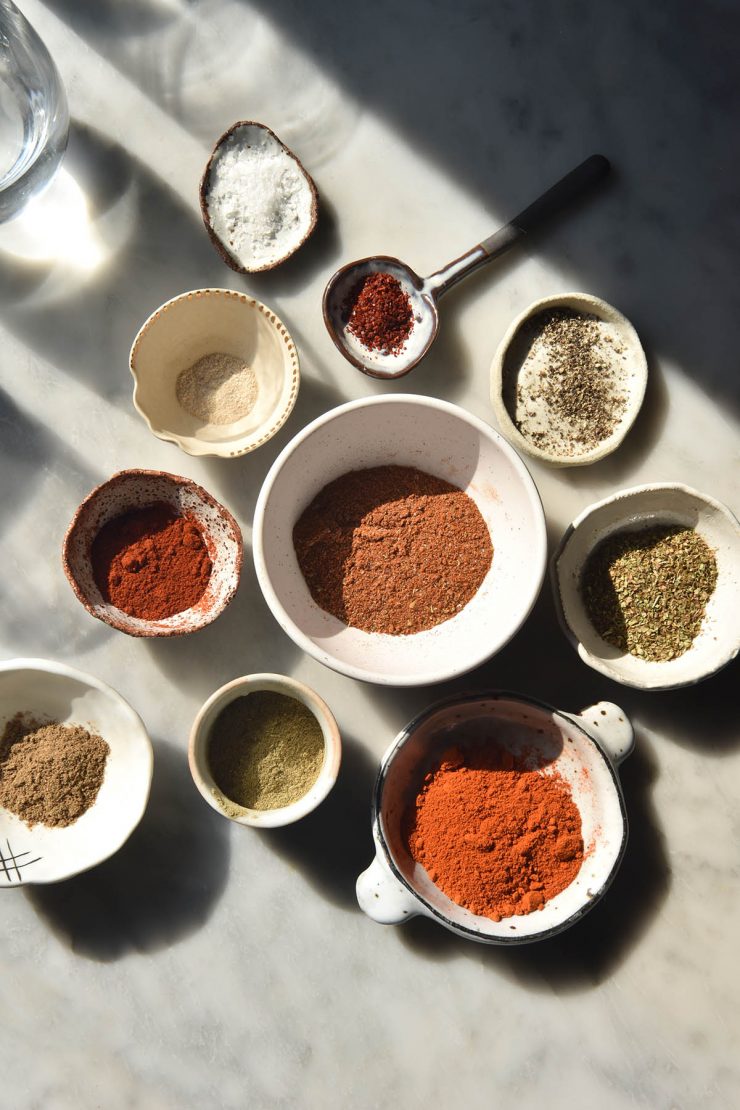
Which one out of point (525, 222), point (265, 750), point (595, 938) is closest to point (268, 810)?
point (265, 750)

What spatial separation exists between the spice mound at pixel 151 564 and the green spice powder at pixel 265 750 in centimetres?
25

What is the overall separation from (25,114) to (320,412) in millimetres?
835

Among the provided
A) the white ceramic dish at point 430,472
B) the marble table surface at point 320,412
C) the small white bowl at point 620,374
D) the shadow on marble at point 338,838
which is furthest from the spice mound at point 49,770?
the small white bowl at point 620,374

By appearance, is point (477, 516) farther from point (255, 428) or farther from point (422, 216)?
point (422, 216)

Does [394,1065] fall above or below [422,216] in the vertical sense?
below

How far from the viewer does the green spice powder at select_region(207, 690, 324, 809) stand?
5.57 ft

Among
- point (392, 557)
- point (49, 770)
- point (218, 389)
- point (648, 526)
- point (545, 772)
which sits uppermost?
point (218, 389)

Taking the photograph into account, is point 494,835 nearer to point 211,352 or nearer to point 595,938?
point 595,938

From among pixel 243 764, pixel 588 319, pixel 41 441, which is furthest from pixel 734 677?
pixel 41 441

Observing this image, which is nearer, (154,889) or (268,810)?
(268,810)

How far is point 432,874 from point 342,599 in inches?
22.2

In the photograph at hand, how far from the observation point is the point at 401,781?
168 centimetres

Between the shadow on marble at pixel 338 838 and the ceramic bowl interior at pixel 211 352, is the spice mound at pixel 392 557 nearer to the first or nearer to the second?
the ceramic bowl interior at pixel 211 352

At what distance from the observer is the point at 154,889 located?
1817 millimetres
